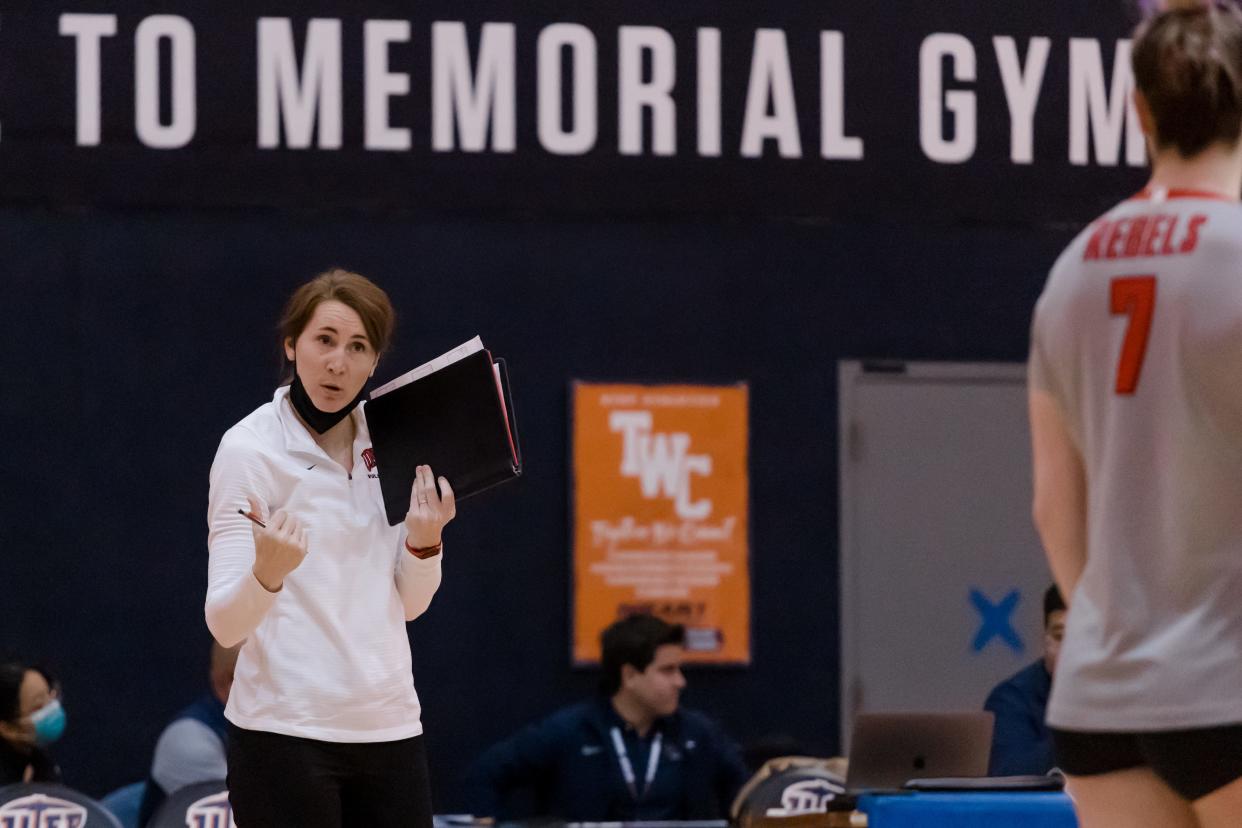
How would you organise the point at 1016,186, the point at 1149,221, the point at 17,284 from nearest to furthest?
the point at 1149,221
the point at 17,284
the point at 1016,186

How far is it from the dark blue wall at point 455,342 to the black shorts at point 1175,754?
5339 mm

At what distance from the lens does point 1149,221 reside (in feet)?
7.44

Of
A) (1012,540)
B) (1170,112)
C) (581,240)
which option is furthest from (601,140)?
(1170,112)

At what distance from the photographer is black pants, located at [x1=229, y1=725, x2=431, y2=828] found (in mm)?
3398

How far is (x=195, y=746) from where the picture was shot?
6.57 metres

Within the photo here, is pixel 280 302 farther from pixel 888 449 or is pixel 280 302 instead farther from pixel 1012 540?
pixel 1012 540

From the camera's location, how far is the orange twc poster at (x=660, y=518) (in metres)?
7.58

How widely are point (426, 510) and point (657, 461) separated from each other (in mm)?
4104

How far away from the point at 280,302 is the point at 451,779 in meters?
1.88

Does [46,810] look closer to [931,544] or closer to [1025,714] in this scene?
[1025,714]

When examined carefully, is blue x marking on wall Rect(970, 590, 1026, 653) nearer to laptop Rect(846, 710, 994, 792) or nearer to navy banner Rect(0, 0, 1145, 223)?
navy banner Rect(0, 0, 1145, 223)

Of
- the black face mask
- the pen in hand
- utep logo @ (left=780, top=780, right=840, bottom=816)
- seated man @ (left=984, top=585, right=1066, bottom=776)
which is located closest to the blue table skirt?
utep logo @ (left=780, top=780, right=840, bottom=816)

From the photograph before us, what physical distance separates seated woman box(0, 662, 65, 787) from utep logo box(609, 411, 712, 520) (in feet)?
7.46

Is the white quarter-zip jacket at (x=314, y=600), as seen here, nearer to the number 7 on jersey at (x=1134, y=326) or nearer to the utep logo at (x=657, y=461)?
the number 7 on jersey at (x=1134, y=326)
